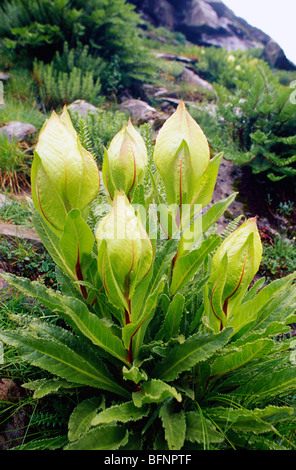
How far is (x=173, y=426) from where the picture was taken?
1013 millimetres

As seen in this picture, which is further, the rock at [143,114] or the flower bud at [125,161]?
the rock at [143,114]

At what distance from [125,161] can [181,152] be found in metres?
0.18

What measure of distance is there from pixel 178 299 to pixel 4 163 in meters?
3.00

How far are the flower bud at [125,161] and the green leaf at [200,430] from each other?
2.56 ft

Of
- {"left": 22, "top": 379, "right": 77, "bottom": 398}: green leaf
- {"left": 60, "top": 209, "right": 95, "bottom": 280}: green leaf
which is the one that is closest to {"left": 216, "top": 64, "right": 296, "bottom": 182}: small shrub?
{"left": 60, "top": 209, "right": 95, "bottom": 280}: green leaf

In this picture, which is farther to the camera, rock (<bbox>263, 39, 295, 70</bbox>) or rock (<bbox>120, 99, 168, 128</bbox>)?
rock (<bbox>263, 39, 295, 70</bbox>)

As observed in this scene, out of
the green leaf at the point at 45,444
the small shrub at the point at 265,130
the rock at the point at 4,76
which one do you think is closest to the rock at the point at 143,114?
the small shrub at the point at 265,130

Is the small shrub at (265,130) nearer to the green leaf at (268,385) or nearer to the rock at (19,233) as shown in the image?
the rock at (19,233)

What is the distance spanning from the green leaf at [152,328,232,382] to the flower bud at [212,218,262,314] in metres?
0.14

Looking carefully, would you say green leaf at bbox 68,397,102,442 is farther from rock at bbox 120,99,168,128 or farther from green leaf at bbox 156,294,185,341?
rock at bbox 120,99,168,128

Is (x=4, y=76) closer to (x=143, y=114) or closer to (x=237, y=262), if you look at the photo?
(x=143, y=114)

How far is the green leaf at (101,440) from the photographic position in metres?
0.95

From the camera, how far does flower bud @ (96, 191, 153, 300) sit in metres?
0.78

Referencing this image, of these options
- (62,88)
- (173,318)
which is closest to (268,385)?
(173,318)
